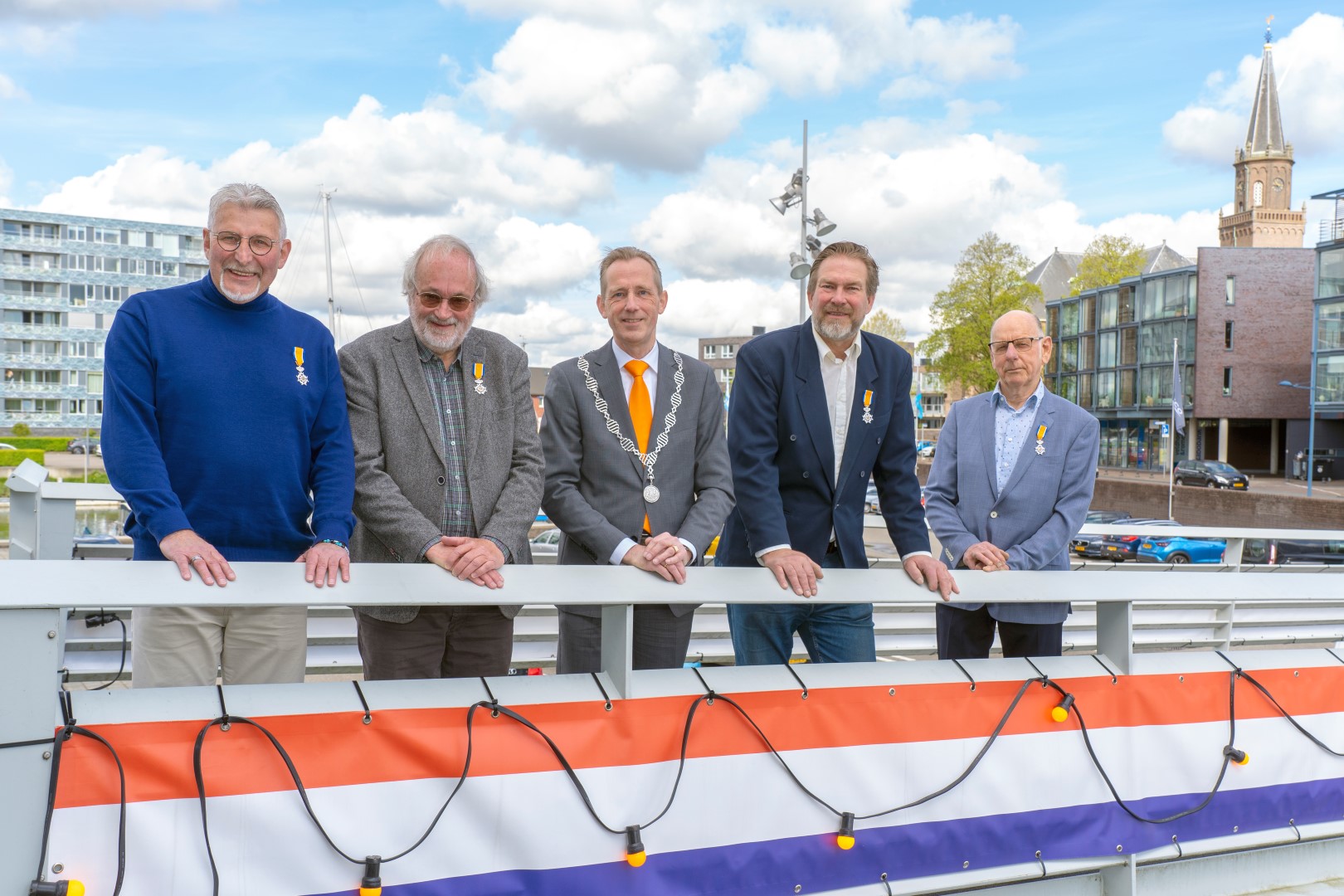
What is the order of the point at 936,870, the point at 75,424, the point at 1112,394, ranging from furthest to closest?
the point at 75,424
the point at 1112,394
the point at 936,870

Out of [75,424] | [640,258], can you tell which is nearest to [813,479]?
[640,258]

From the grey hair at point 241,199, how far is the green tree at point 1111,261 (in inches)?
2526

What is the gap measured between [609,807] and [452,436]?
1.18m

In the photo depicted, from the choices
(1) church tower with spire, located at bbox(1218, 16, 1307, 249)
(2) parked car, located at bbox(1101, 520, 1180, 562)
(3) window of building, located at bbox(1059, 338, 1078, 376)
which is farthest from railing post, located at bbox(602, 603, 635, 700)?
(1) church tower with spire, located at bbox(1218, 16, 1307, 249)

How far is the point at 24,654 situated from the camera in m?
1.95

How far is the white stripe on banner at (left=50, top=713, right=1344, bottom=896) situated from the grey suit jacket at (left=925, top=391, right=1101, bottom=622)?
0.68 meters

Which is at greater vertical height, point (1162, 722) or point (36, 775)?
point (36, 775)

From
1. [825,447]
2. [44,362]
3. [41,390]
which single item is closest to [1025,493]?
[825,447]

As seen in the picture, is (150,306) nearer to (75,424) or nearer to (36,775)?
(36,775)

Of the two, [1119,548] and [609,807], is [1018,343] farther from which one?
[1119,548]

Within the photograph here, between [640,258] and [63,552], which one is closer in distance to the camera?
[640,258]

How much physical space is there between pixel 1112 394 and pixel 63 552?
66.6 m

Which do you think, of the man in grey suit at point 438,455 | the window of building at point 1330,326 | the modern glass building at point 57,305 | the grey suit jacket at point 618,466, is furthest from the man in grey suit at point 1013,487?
the modern glass building at point 57,305

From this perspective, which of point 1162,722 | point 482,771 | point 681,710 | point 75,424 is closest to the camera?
point 482,771
